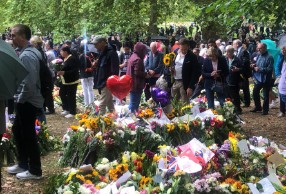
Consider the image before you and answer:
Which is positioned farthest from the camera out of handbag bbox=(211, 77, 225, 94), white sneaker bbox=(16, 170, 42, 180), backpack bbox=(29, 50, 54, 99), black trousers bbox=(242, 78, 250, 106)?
black trousers bbox=(242, 78, 250, 106)

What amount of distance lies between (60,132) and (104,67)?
1.66 metres

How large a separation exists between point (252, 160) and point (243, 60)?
19.4 ft

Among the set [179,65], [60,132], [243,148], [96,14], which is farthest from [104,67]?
[96,14]

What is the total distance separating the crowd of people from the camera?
17.9 ft

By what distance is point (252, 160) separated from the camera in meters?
5.21

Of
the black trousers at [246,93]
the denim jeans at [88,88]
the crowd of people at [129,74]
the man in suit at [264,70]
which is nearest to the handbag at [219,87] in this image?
the crowd of people at [129,74]

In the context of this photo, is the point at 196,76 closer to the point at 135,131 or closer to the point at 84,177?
the point at 135,131

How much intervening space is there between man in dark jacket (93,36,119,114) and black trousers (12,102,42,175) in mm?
2537

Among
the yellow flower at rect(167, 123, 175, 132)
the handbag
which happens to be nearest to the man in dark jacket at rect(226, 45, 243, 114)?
the handbag

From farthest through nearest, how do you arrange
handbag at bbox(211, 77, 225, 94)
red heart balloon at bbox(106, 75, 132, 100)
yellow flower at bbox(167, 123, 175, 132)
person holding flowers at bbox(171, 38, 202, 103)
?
handbag at bbox(211, 77, 225, 94) → person holding flowers at bbox(171, 38, 202, 103) → red heart balloon at bbox(106, 75, 132, 100) → yellow flower at bbox(167, 123, 175, 132)

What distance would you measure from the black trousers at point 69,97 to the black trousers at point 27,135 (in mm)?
4852

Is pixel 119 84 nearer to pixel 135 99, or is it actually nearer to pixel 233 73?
pixel 135 99

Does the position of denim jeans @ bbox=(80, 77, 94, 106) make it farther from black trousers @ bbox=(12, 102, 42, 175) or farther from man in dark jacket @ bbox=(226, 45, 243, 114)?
black trousers @ bbox=(12, 102, 42, 175)

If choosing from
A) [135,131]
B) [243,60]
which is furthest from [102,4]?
[135,131]
